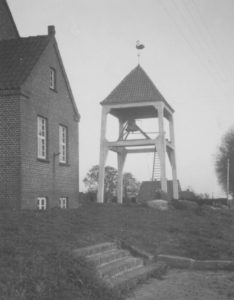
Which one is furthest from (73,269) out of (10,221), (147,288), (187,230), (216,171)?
(216,171)

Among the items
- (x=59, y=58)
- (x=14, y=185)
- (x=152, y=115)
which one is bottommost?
(x=14, y=185)

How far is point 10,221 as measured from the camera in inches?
505

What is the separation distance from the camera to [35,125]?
20125 millimetres

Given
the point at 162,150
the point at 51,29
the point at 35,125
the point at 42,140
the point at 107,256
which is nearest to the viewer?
the point at 107,256

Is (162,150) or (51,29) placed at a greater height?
(51,29)

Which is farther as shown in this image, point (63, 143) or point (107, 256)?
point (63, 143)

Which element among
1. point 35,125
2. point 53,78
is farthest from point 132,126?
point 35,125

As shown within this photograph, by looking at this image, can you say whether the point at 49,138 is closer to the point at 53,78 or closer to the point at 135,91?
the point at 53,78

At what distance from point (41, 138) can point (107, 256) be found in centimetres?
1135

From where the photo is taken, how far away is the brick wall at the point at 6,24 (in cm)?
2356

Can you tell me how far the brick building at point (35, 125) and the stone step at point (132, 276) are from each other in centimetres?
860

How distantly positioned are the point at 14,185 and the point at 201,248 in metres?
7.99

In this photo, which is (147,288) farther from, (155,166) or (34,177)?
(155,166)

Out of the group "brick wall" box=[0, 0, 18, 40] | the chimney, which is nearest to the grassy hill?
the chimney
